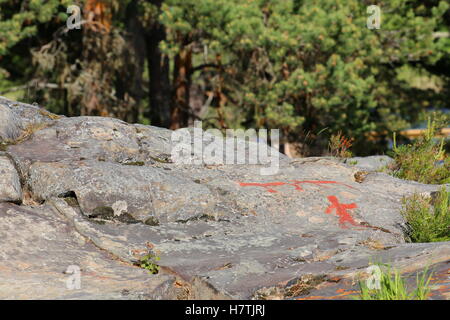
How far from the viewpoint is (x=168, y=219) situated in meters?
7.07

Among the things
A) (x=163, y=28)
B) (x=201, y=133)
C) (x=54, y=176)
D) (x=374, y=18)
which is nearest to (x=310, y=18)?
(x=374, y=18)

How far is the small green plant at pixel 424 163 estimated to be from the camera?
9375mm

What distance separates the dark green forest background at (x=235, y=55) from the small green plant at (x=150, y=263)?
36.9 feet

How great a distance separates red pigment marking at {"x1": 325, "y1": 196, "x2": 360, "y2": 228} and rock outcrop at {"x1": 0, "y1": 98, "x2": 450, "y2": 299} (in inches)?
0.5

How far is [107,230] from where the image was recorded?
6633mm
